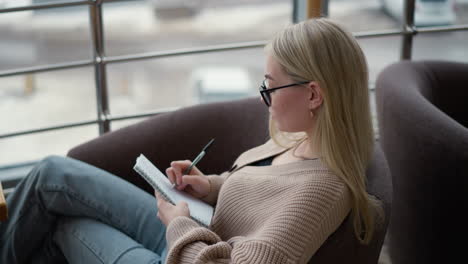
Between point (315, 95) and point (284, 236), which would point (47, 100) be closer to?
point (315, 95)

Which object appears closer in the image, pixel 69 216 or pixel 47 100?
pixel 69 216

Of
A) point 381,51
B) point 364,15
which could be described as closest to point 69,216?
point 381,51

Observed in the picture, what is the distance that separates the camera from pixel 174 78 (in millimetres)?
7762

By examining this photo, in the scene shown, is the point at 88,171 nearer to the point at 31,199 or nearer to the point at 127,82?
the point at 31,199

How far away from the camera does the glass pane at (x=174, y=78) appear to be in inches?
267

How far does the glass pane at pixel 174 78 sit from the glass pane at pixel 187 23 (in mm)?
259

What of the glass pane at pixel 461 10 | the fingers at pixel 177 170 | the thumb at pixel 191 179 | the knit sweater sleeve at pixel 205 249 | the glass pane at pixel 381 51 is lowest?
the glass pane at pixel 381 51

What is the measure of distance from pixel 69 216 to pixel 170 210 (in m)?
0.42

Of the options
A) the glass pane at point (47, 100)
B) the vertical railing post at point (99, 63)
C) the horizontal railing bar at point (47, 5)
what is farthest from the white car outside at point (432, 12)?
the horizontal railing bar at point (47, 5)

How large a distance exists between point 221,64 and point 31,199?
20.0ft

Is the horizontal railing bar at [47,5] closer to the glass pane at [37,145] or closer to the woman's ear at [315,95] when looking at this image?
the woman's ear at [315,95]

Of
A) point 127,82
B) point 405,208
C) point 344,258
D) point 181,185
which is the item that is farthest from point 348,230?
point 127,82

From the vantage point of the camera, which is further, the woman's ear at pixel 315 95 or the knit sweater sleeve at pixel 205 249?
the woman's ear at pixel 315 95

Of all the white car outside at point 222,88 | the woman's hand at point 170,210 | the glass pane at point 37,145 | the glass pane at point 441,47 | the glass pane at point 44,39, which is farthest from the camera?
the glass pane at point 441,47
